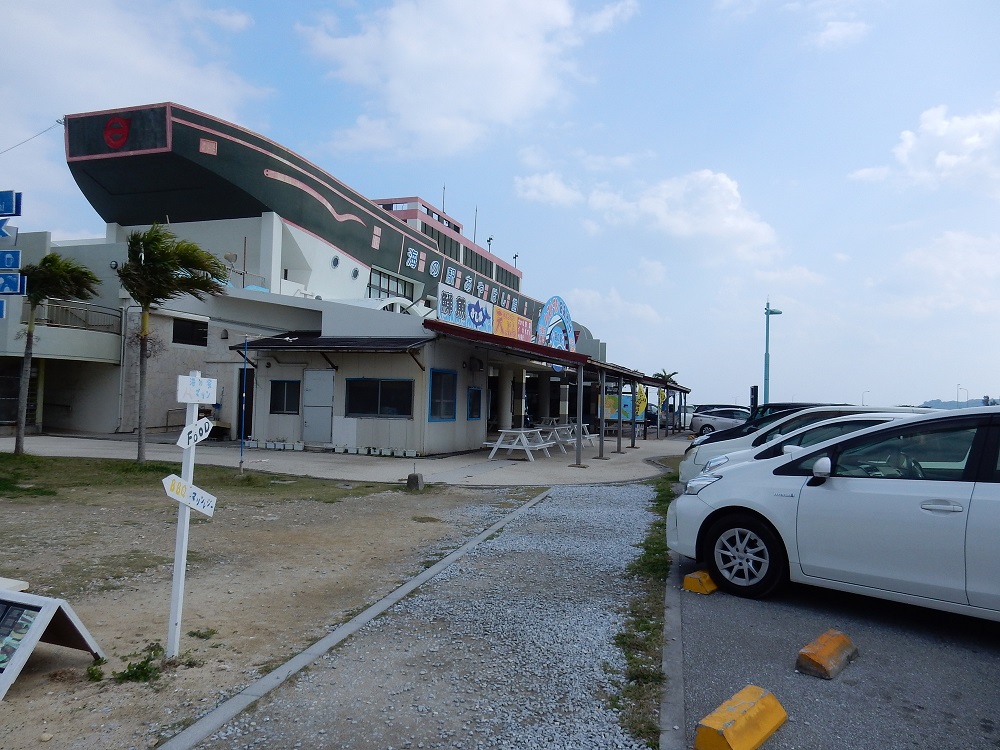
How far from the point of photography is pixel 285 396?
61.7ft

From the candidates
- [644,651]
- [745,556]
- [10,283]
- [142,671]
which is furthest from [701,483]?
[10,283]

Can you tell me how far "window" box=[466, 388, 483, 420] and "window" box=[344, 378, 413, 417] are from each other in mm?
2644

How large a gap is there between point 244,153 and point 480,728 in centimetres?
3249

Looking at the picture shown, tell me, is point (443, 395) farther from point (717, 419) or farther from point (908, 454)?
point (717, 419)

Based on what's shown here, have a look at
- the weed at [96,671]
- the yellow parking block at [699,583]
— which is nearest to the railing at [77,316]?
the weed at [96,671]

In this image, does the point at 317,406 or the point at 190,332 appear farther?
the point at 190,332

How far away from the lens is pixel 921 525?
4496 mm

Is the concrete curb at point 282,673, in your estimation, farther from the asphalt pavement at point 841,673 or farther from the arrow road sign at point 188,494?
the asphalt pavement at point 841,673

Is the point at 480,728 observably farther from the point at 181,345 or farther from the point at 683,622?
the point at 181,345

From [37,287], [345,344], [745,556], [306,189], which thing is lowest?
[745,556]

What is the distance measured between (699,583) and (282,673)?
3.32 meters

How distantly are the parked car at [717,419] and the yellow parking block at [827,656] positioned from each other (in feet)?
92.1

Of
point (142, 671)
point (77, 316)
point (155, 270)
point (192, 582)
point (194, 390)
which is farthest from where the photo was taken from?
point (77, 316)

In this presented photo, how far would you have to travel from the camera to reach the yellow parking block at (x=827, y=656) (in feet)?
12.8
